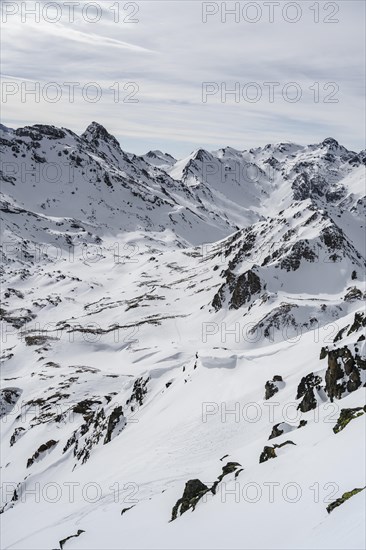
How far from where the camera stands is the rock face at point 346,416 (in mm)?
19469

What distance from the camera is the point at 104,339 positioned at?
83688 mm

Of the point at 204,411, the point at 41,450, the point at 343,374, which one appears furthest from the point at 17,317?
the point at 343,374

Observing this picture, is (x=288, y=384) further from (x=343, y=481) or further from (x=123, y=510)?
(x=343, y=481)

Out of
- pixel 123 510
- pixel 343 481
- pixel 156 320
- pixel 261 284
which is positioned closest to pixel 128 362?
pixel 156 320

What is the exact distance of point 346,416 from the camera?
2081cm

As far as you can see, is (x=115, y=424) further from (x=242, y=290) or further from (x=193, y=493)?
(x=242, y=290)

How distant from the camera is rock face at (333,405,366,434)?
19469 millimetres

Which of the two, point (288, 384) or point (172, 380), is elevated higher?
point (288, 384)

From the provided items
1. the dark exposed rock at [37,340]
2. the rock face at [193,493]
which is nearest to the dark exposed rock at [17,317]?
the dark exposed rock at [37,340]

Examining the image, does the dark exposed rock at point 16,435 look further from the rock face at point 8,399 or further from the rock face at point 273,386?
the rock face at point 273,386

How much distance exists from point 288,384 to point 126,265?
409 feet

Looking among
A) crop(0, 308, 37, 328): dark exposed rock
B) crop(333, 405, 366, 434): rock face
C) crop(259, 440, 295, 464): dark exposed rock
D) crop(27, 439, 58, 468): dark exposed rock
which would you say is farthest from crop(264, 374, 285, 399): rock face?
crop(0, 308, 37, 328): dark exposed rock

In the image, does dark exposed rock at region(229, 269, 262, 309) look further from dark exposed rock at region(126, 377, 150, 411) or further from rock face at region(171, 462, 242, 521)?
rock face at region(171, 462, 242, 521)

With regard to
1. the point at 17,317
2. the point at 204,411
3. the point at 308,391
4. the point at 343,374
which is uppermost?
the point at 343,374
